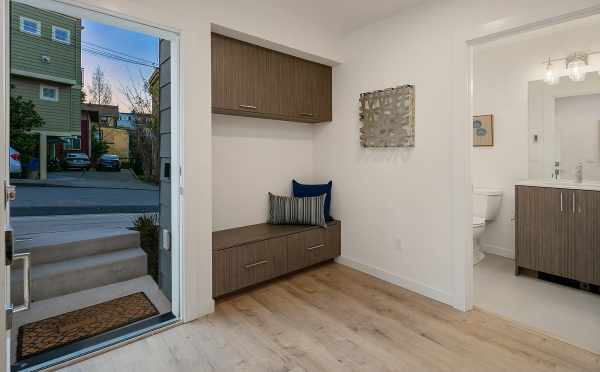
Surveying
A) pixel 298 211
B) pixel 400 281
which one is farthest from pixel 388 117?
pixel 400 281

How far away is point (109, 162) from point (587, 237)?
414 centimetres

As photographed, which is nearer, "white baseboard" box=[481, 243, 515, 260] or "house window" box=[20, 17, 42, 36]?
"house window" box=[20, 17, 42, 36]

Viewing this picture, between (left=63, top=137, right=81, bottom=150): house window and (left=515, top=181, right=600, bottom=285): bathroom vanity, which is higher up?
(left=63, top=137, right=81, bottom=150): house window

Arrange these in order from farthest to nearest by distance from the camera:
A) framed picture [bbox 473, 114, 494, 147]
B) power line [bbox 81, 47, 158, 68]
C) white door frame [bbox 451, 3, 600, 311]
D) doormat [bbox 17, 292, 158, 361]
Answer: framed picture [bbox 473, 114, 494, 147] < power line [bbox 81, 47, 158, 68] < white door frame [bbox 451, 3, 600, 311] < doormat [bbox 17, 292, 158, 361]

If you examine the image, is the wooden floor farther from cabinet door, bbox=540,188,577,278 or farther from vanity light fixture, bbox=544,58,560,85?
vanity light fixture, bbox=544,58,560,85

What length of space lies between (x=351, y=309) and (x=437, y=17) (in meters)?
2.46

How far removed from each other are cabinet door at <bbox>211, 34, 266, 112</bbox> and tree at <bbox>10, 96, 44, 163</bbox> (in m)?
1.26

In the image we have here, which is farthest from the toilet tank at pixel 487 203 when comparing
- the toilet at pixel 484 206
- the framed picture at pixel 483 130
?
the framed picture at pixel 483 130

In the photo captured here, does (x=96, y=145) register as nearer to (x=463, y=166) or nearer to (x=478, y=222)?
(x=463, y=166)

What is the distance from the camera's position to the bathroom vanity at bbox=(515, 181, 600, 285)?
108 inches

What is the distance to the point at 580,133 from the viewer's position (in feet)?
10.7

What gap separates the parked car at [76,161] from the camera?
8.22 feet

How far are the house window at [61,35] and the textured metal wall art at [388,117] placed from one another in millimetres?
2530

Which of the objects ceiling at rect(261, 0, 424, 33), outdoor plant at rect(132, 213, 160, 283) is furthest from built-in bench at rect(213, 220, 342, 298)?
ceiling at rect(261, 0, 424, 33)
